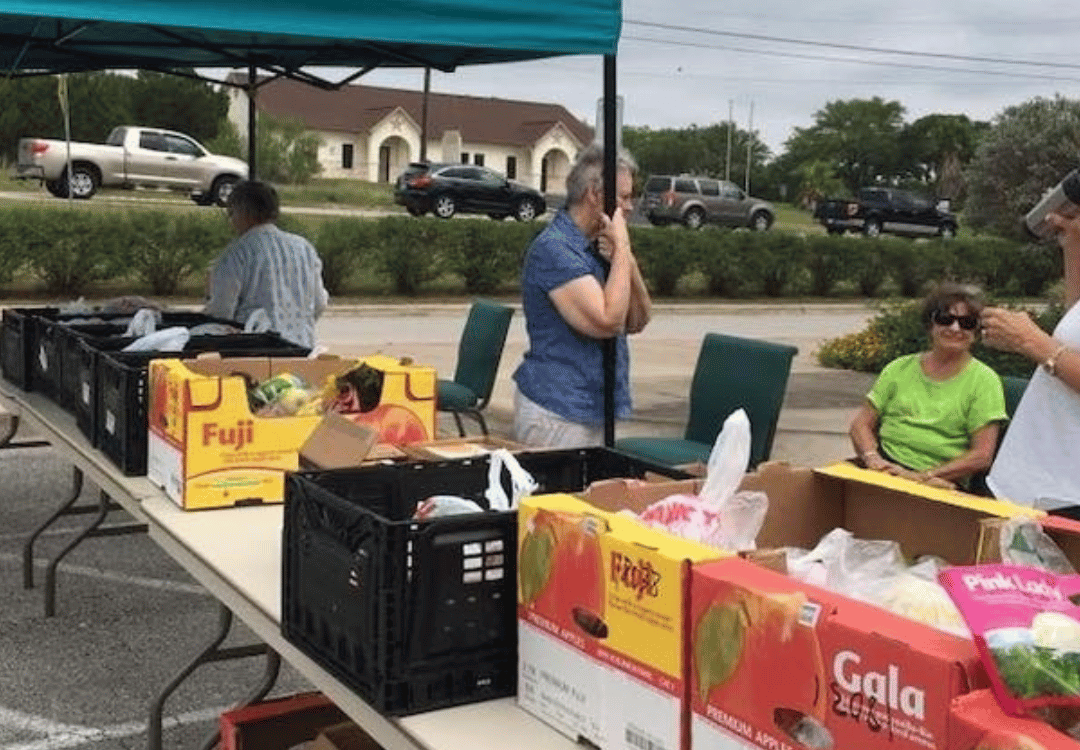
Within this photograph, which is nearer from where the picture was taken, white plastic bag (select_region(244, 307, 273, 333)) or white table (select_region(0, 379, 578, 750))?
white table (select_region(0, 379, 578, 750))

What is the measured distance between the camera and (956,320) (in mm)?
3867

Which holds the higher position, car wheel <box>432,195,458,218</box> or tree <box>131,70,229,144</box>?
tree <box>131,70,229,144</box>

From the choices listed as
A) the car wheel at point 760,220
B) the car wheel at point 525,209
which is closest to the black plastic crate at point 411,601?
the car wheel at point 525,209

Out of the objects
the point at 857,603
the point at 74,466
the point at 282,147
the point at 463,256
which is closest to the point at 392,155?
the point at 282,147

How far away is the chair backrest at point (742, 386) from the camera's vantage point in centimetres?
496

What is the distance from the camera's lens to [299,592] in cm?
216

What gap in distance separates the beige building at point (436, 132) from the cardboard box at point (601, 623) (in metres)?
62.2

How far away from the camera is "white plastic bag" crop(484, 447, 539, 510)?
230 cm

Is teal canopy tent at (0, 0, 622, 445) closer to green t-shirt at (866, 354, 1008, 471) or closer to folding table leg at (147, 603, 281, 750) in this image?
green t-shirt at (866, 354, 1008, 471)

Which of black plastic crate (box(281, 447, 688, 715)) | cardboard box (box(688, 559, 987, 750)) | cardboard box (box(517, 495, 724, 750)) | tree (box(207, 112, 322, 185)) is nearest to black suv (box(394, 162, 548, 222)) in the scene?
tree (box(207, 112, 322, 185))

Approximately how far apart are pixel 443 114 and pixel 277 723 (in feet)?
216

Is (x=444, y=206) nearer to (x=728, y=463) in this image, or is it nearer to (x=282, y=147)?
(x=282, y=147)

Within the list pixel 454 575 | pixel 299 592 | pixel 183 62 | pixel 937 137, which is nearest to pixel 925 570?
pixel 454 575

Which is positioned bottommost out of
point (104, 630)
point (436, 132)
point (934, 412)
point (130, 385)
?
point (104, 630)
